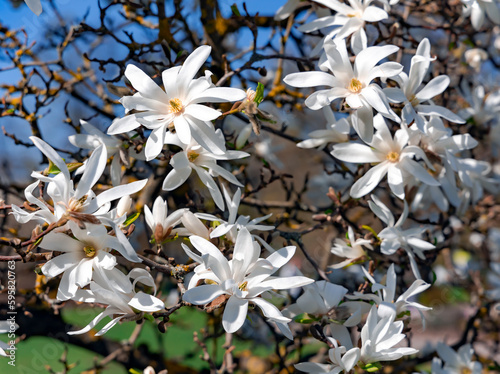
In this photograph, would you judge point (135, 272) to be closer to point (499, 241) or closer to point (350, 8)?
point (350, 8)

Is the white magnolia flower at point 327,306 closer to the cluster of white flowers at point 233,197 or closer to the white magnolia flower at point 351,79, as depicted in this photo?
the cluster of white flowers at point 233,197

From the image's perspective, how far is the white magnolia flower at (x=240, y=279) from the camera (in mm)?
805

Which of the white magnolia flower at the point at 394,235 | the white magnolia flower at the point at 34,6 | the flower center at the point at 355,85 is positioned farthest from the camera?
the white magnolia flower at the point at 394,235

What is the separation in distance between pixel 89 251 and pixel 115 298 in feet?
0.33

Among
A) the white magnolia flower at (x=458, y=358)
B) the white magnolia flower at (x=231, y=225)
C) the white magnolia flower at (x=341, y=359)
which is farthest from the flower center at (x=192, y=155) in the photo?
the white magnolia flower at (x=458, y=358)

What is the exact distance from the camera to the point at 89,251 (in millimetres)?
860

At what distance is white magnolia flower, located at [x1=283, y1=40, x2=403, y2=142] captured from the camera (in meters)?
0.97

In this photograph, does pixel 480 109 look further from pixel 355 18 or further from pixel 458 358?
pixel 458 358

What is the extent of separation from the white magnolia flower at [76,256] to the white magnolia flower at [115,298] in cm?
2

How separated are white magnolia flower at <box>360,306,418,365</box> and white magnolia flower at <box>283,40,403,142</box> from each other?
40 cm

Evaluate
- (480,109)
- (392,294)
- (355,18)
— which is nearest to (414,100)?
(355,18)

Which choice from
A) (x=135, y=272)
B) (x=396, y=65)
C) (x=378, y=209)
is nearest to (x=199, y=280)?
(x=135, y=272)

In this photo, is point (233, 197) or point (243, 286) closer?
point (243, 286)

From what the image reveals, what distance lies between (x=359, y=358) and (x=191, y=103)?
0.63 m
